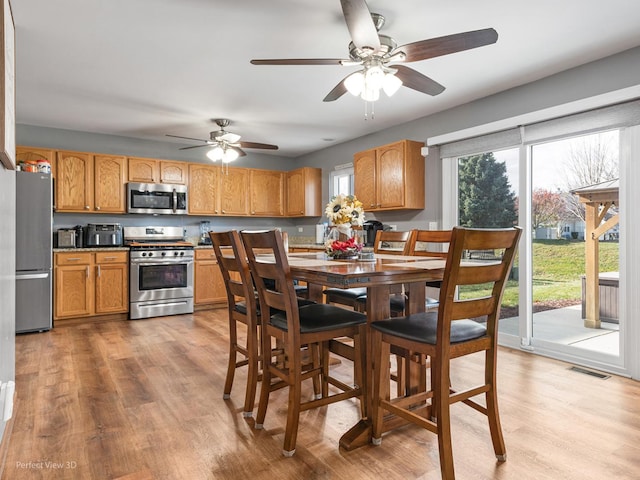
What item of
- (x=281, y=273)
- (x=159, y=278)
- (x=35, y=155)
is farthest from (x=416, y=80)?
A: (x=35, y=155)

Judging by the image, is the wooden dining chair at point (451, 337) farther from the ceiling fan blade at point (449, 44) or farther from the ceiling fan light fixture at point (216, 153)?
the ceiling fan light fixture at point (216, 153)

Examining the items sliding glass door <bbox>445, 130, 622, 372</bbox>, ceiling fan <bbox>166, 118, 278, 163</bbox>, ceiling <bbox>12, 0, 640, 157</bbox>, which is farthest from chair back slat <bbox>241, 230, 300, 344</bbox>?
ceiling fan <bbox>166, 118, 278, 163</bbox>

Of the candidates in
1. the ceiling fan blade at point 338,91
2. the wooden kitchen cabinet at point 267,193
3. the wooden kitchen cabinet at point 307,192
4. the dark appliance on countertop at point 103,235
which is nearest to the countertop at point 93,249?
the dark appliance on countertop at point 103,235

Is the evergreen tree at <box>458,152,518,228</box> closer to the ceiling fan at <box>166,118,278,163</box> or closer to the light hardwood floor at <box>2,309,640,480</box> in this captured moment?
the light hardwood floor at <box>2,309,640,480</box>

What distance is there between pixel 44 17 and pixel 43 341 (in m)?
2.94

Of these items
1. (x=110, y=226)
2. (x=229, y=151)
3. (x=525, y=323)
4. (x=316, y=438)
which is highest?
(x=229, y=151)

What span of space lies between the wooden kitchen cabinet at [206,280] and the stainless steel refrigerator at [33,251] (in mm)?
1719

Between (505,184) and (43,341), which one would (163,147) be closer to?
(43,341)

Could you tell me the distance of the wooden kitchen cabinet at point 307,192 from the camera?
613 centimetres

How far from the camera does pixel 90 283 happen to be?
4.78 meters

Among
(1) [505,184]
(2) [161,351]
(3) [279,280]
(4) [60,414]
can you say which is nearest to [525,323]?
(1) [505,184]

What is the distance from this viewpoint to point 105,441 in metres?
1.98

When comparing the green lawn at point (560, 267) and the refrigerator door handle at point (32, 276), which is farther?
the refrigerator door handle at point (32, 276)

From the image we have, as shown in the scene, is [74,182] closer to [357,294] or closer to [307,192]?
[307,192]
